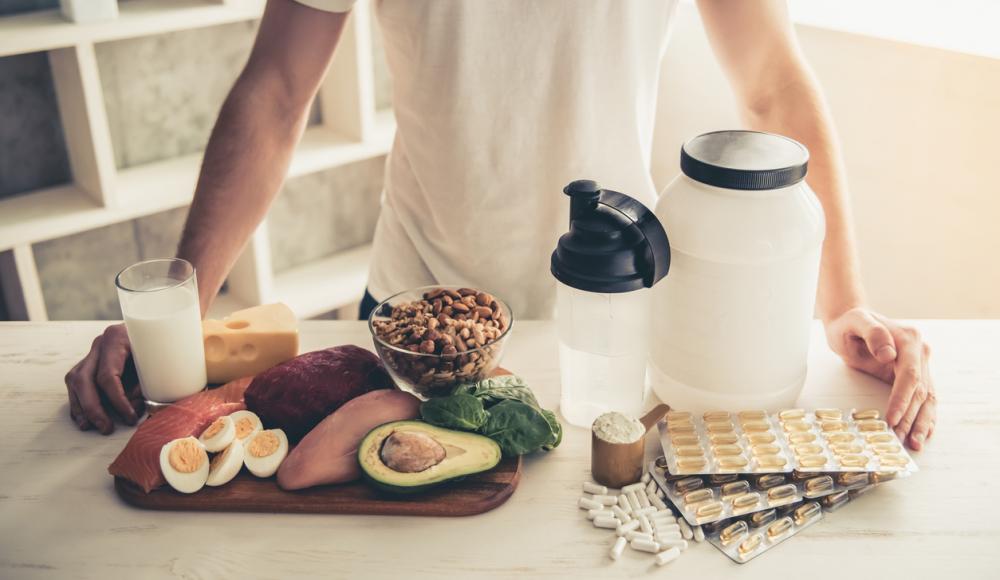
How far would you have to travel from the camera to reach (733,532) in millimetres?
958

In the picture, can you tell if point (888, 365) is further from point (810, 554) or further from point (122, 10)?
point (122, 10)

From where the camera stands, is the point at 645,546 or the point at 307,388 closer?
the point at 645,546

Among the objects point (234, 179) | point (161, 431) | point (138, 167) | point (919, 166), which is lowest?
point (138, 167)

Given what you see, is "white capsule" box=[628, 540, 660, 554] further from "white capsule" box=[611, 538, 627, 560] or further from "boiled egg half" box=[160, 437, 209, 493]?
"boiled egg half" box=[160, 437, 209, 493]

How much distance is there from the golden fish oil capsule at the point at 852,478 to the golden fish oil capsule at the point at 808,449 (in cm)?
3

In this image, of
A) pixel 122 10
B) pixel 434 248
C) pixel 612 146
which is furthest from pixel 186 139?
pixel 612 146

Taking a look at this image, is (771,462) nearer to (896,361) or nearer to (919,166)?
(896,361)

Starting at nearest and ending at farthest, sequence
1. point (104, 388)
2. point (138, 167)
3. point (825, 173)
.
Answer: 1. point (104, 388)
2. point (825, 173)
3. point (138, 167)

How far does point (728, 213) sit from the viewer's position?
100cm

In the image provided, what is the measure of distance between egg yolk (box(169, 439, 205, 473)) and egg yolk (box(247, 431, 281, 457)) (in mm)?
53

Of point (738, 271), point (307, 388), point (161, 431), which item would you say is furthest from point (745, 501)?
point (161, 431)

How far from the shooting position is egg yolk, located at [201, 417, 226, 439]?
3.43 feet

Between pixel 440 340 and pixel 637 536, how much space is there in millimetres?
303

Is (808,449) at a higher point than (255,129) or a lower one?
lower
